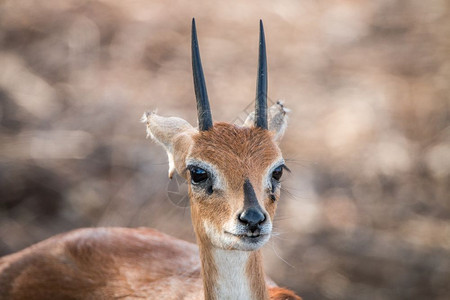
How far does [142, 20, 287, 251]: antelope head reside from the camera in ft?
13.5

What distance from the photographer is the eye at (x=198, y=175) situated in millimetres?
4418

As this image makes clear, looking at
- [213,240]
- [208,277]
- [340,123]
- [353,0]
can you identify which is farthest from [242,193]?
[353,0]

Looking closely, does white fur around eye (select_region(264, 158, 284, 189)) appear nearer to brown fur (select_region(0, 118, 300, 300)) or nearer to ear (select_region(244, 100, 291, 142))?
brown fur (select_region(0, 118, 300, 300))

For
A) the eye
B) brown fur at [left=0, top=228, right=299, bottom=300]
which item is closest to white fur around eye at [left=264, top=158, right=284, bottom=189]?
the eye

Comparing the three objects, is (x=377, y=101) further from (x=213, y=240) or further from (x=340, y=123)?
(x=213, y=240)

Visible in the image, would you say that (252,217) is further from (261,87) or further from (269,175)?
(261,87)

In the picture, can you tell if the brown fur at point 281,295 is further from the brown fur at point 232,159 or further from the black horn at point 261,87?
the black horn at point 261,87

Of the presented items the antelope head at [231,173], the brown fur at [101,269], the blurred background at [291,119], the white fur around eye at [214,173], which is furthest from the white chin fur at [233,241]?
the blurred background at [291,119]

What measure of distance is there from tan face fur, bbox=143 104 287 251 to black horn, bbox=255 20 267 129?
0.11 meters

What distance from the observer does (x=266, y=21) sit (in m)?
11.1

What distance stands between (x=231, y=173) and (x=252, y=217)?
16.8 inches

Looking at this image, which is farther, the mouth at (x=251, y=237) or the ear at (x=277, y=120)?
the ear at (x=277, y=120)

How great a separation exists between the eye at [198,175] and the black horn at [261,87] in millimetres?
644

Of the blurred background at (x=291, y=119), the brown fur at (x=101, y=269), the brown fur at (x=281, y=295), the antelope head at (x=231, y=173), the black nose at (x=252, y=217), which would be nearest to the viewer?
the black nose at (x=252, y=217)
